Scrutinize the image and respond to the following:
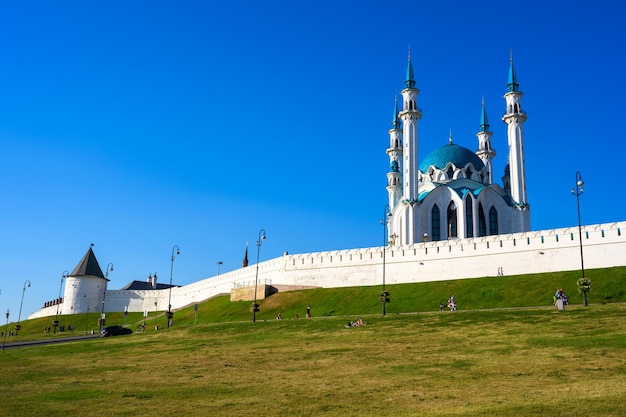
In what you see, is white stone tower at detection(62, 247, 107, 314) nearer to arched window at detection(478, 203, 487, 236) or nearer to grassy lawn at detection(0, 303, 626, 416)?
arched window at detection(478, 203, 487, 236)

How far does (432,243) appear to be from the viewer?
66438mm

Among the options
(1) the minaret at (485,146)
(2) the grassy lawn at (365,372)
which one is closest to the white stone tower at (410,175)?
(1) the minaret at (485,146)

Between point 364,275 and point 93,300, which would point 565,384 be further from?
point 93,300

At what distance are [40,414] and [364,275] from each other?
178ft

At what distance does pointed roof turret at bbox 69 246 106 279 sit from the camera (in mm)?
105688

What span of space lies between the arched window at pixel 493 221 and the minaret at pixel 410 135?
40.3 feet

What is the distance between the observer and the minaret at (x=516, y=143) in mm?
81188

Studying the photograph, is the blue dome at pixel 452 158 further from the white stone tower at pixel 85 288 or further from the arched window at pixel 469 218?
the white stone tower at pixel 85 288

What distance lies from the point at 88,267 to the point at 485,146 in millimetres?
72146

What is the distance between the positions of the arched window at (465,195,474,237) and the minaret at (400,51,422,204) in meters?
8.27

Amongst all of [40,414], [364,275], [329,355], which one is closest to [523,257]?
[364,275]

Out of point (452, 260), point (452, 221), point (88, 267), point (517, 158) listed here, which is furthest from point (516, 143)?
point (88, 267)

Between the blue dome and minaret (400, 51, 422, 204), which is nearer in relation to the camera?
minaret (400, 51, 422, 204)

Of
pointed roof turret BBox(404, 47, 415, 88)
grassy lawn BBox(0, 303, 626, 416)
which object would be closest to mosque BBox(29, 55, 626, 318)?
pointed roof turret BBox(404, 47, 415, 88)
